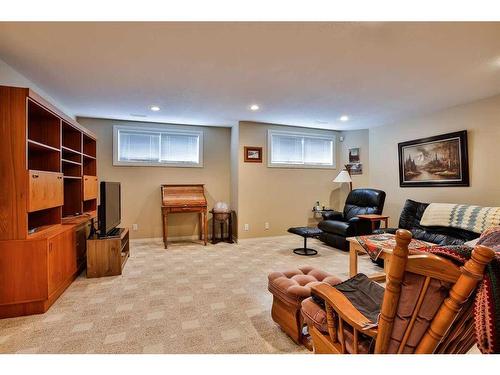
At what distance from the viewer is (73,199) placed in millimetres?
3619

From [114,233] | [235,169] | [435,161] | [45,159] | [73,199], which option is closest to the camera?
[45,159]

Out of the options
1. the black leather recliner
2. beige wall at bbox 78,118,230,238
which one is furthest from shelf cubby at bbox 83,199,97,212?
the black leather recliner

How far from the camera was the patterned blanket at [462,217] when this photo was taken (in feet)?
9.68

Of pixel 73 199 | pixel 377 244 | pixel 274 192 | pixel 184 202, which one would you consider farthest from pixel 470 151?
pixel 73 199

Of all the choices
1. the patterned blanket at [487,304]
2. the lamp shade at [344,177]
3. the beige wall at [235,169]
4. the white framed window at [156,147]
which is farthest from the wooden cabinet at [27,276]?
the lamp shade at [344,177]

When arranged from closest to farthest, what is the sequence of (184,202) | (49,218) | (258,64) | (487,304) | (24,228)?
(487,304) < (24,228) < (258,64) < (49,218) < (184,202)

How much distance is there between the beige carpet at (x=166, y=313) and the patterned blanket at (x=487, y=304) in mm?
1165

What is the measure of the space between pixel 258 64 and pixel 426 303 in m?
2.37

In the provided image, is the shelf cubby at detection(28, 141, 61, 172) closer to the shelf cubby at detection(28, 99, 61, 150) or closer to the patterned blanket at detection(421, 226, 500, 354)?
the shelf cubby at detection(28, 99, 61, 150)

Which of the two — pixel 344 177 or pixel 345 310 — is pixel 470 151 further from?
pixel 345 310

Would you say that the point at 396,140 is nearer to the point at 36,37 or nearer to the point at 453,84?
the point at 453,84

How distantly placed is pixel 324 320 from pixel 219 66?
94.3 inches

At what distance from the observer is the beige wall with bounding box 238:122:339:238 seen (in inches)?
197
